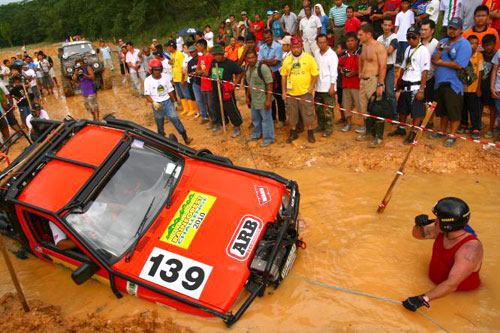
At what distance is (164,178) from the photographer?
4.11 meters

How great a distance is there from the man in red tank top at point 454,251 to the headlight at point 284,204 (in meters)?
1.48

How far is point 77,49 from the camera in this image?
632 inches

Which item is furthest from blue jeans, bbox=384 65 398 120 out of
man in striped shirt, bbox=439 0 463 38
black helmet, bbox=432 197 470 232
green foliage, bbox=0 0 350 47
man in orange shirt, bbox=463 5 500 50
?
green foliage, bbox=0 0 350 47

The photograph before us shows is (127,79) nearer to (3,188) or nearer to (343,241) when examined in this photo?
(3,188)

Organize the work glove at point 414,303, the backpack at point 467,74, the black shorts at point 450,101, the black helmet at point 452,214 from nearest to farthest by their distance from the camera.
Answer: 1. the black helmet at point 452,214
2. the work glove at point 414,303
3. the backpack at point 467,74
4. the black shorts at point 450,101

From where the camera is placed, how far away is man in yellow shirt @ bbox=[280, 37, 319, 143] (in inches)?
257

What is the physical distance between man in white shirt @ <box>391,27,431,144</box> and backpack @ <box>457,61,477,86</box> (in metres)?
0.51

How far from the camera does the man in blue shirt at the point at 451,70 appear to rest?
5.55m

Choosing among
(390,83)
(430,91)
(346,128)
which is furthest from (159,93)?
(430,91)

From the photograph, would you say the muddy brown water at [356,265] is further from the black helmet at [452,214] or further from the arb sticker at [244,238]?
the black helmet at [452,214]

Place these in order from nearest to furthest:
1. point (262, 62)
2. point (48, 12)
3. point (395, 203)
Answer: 1. point (395, 203)
2. point (262, 62)
3. point (48, 12)

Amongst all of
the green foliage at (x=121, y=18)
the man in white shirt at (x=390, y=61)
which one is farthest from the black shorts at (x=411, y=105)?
the green foliage at (x=121, y=18)

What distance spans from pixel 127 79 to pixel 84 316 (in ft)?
52.5

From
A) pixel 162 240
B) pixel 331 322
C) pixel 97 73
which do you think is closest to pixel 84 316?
pixel 162 240
